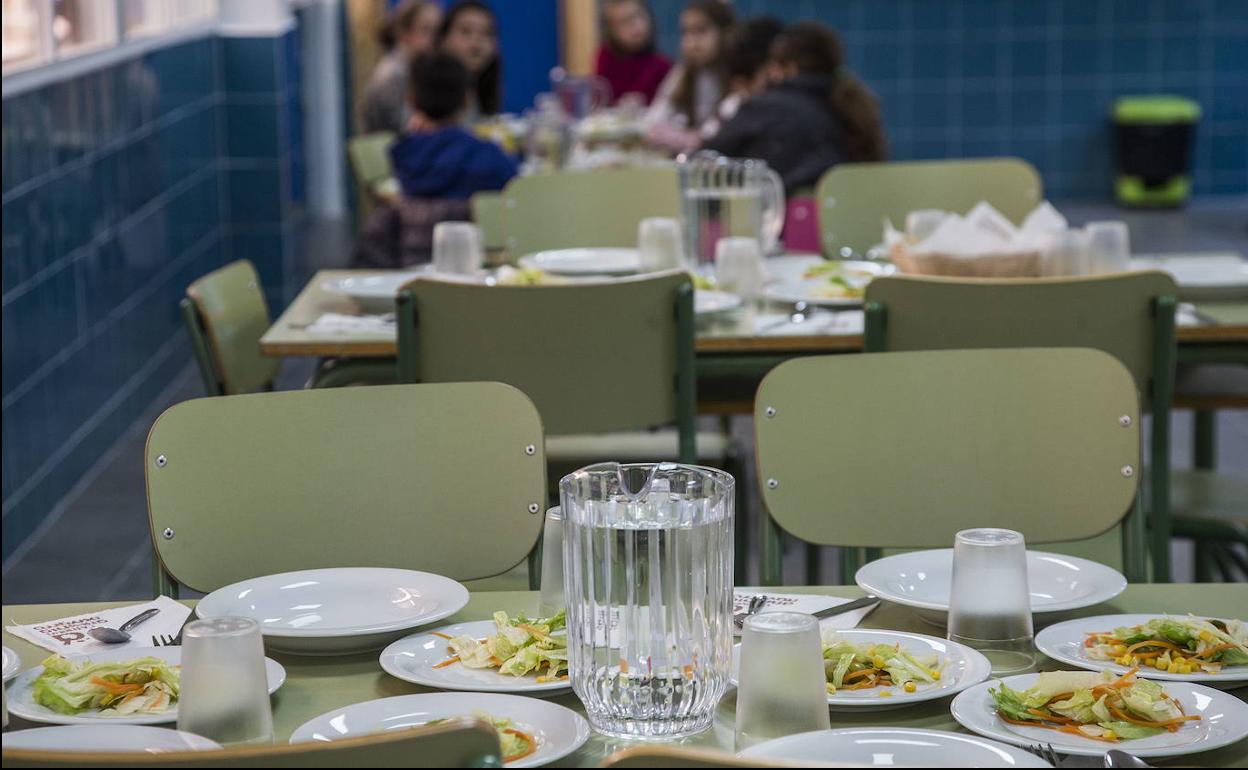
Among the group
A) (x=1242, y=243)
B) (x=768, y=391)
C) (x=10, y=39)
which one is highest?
(x=10, y=39)

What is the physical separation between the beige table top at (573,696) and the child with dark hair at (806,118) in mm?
3223

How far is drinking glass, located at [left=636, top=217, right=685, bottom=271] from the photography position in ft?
10.7

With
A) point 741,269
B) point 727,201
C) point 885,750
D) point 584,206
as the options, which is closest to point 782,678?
point 885,750

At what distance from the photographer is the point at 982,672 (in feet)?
4.33

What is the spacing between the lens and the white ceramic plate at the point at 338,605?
4.63 ft

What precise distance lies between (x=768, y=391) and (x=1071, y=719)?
723 millimetres

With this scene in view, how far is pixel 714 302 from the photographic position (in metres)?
2.90

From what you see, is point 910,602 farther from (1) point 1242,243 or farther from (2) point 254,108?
(1) point 1242,243

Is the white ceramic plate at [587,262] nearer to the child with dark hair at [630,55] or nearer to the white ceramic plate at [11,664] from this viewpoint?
Answer: the white ceramic plate at [11,664]

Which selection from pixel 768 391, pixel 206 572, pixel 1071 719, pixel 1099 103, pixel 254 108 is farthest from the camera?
pixel 1099 103

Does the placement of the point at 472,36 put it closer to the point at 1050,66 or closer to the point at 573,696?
the point at 1050,66

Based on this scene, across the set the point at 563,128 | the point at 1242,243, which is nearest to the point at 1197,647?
the point at 563,128

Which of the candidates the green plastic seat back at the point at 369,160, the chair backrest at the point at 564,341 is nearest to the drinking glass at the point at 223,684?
the chair backrest at the point at 564,341

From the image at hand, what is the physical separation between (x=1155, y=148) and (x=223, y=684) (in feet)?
31.5
